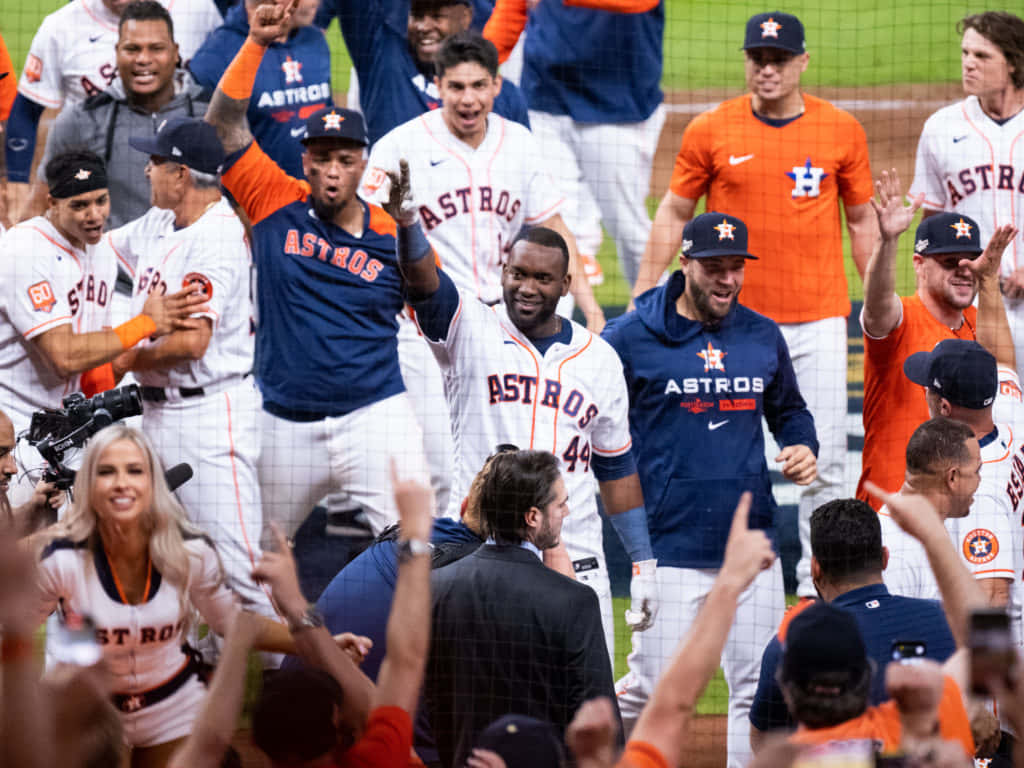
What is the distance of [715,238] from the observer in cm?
568

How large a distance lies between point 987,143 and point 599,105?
2.36 m

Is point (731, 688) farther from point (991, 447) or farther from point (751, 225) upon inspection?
point (751, 225)

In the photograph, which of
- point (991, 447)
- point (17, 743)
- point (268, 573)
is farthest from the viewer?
point (991, 447)

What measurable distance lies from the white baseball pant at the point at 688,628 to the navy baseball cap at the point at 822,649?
2428 mm

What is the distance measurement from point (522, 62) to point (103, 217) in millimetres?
3694

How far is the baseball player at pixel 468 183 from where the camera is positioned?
675 cm

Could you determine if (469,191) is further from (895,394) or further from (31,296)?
(895,394)

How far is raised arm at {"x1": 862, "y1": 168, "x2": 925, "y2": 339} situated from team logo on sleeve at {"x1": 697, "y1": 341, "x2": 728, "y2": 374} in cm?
59

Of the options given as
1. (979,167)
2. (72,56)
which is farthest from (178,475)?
(979,167)

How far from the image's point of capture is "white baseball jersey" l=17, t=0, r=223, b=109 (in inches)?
299

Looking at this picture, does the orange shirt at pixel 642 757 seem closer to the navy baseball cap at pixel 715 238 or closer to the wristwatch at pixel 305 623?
the wristwatch at pixel 305 623

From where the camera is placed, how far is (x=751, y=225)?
692cm

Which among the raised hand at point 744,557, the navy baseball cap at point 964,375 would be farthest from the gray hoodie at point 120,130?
the raised hand at point 744,557

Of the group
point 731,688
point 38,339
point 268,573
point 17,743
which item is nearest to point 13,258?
point 38,339
